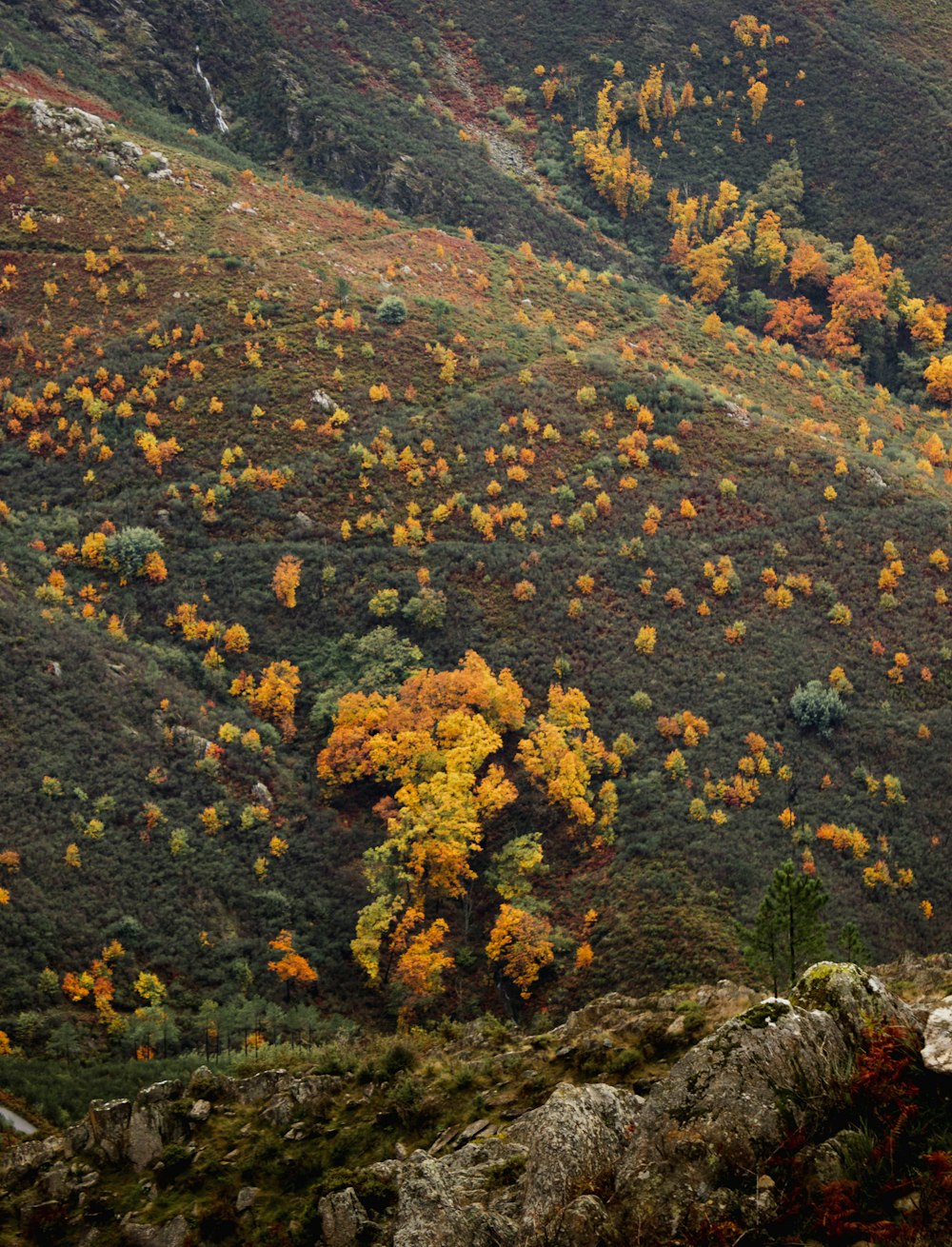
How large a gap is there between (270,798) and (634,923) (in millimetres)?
23233

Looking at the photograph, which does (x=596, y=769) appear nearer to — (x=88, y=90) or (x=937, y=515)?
(x=937, y=515)

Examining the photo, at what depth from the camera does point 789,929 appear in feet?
96.3

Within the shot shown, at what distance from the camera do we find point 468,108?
152m

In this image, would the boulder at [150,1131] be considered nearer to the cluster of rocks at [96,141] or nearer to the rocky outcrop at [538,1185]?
the rocky outcrop at [538,1185]

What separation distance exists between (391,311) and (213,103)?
6606 centimetres

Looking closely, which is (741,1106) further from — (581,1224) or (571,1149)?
(571,1149)

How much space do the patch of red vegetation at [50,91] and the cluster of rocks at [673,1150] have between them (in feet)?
403

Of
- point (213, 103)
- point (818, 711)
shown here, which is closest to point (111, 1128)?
point (818, 711)

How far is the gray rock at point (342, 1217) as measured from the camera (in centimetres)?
1839

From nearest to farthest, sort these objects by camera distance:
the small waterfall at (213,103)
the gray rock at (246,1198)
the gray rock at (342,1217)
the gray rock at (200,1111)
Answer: the gray rock at (342,1217) < the gray rock at (246,1198) < the gray rock at (200,1111) < the small waterfall at (213,103)

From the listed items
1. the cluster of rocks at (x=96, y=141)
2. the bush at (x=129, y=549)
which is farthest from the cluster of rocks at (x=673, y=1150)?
the cluster of rocks at (x=96, y=141)

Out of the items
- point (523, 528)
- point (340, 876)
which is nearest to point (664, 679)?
point (523, 528)

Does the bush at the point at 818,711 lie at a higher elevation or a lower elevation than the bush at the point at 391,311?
lower

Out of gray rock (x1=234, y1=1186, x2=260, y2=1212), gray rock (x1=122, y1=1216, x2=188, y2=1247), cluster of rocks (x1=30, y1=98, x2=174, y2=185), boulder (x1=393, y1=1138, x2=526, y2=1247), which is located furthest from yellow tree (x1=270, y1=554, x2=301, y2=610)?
boulder (x1=393, y1=1138, x2=526, y2=1247)
